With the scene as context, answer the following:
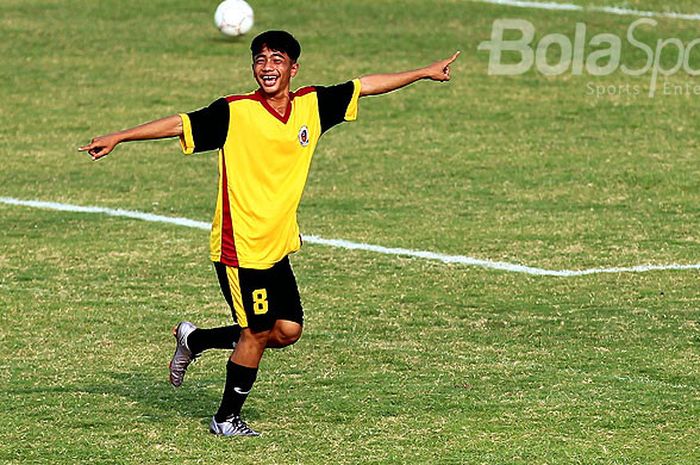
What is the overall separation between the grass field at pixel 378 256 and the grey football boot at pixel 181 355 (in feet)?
0.55

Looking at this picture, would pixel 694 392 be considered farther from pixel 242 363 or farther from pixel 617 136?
pixel 617 136

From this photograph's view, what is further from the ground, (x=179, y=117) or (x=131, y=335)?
(x=179, y=117)

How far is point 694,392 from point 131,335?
3.68 meters

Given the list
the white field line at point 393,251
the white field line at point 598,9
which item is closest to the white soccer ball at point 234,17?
the white field line at point 598,9

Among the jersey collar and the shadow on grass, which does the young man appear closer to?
the jersey collar

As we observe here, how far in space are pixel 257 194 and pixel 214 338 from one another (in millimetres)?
1012

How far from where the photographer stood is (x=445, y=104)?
778 inches

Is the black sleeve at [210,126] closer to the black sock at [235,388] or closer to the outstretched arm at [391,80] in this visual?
the outstretched arm at [391,80]

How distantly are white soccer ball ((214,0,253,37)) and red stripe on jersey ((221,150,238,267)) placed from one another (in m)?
14.4

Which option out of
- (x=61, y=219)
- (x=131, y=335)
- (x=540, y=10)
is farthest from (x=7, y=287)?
(x=540, y=10)

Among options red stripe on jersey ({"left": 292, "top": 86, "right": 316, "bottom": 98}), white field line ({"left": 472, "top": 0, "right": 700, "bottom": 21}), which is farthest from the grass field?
red stripe on jersey ({"left": 292, "top": 86, "right": 316, "bottom": 98})

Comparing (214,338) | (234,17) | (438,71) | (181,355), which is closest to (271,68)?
(438,71)

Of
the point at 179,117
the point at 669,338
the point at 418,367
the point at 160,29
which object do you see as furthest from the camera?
the point at 160,29

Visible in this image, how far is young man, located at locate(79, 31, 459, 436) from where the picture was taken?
25.0 feet
